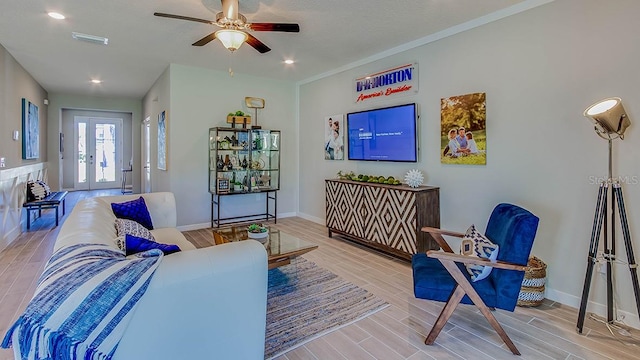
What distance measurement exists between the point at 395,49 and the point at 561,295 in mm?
3318

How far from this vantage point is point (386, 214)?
156 inches

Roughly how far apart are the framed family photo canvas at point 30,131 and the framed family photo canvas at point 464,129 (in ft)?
21.4

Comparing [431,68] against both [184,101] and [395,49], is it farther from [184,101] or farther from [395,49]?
[184,101]

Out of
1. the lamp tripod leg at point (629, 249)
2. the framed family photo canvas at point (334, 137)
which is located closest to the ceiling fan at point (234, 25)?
the framed family photo canvas at point (334, 137)

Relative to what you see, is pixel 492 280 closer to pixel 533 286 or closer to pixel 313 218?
pixel 533 286

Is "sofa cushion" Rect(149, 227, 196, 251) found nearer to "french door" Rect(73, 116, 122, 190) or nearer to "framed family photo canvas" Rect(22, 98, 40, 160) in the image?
"framed family photo canvas" Rect(22, 98, 40, 160)

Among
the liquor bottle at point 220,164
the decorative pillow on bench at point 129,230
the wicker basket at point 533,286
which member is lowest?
the wicker basket at point 533,286

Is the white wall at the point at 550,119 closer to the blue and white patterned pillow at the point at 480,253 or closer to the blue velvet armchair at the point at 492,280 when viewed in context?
the blue velvet armchair at the point at 492,280

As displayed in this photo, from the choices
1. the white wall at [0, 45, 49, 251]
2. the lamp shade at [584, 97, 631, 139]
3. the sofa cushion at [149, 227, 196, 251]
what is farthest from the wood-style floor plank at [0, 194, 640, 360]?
the lamp shade at [584, 97, 631, 139]

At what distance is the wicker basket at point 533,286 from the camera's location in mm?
2777

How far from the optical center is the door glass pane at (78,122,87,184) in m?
9.88

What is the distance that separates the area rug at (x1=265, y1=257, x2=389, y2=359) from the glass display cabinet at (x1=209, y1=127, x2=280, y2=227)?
8.13ft

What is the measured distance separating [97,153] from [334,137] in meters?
8.72

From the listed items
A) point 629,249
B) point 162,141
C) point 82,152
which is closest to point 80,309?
point 629,249
